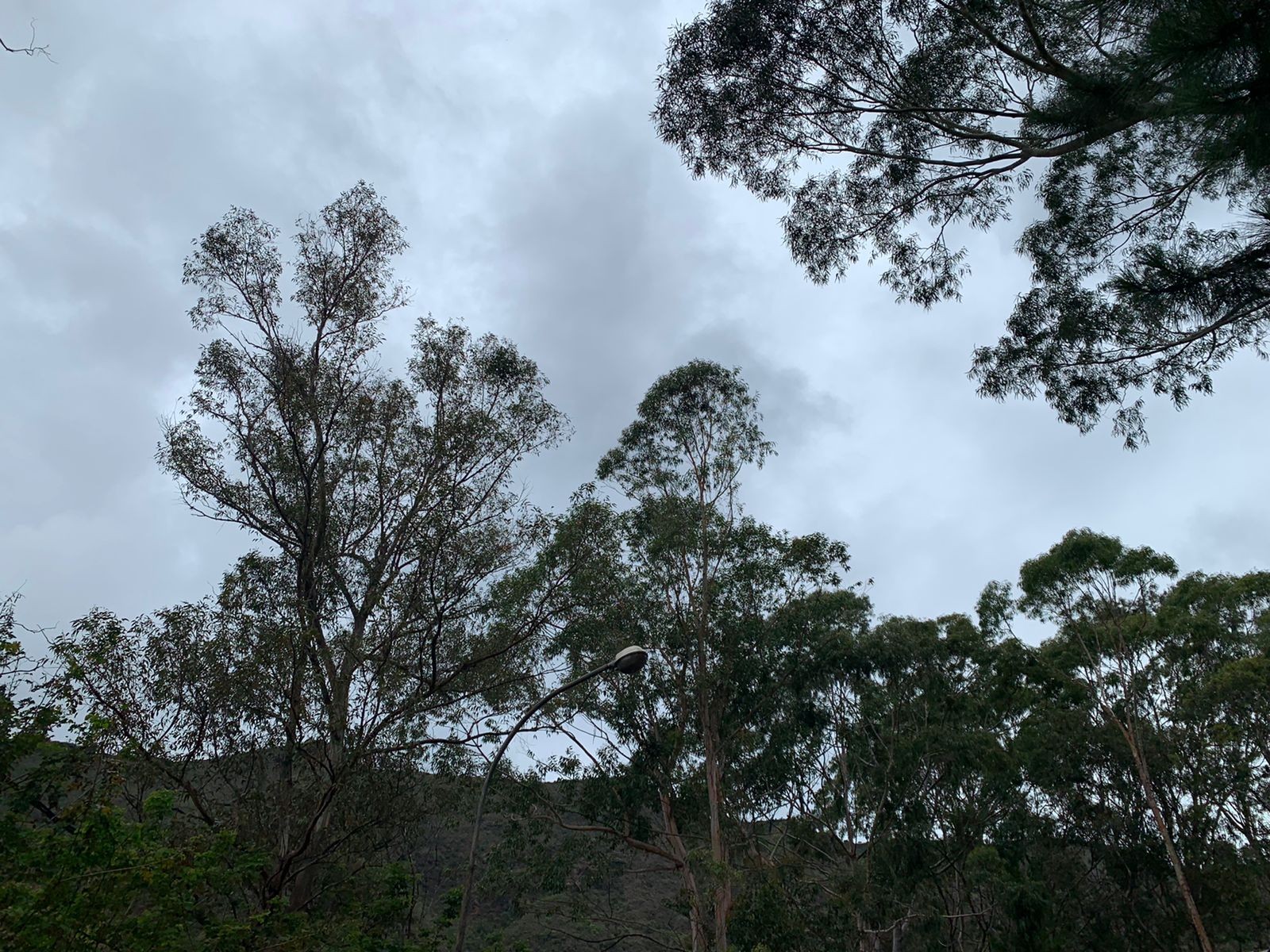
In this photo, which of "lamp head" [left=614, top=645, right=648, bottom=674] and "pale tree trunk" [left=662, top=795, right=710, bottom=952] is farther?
"pale tree trunk" [left=662, top=795, right=710, bottom=952]

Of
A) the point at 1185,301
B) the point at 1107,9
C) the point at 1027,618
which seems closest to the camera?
the point at 1107,9

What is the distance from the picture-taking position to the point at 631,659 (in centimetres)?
888

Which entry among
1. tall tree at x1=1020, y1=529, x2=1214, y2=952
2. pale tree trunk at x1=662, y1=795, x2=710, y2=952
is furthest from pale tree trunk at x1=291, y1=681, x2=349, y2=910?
tall tree at x1=1020, y1=529, x2=1214, y2=952

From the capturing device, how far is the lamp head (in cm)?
887

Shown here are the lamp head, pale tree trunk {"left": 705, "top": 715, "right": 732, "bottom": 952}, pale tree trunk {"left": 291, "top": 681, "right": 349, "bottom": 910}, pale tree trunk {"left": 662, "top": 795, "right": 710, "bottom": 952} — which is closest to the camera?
the lamp head

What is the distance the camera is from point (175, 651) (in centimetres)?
1117

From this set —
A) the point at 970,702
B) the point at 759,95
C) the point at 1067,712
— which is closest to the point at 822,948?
the point at 970,702

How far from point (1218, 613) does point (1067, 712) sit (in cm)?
495

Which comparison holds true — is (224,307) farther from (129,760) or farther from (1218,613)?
(1218,613)

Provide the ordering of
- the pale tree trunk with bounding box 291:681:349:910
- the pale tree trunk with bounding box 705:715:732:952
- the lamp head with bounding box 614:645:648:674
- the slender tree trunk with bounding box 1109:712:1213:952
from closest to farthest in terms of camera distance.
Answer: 1. the lamp head with bounding box 614:645:648:674
2. the pale tree trunk with bounding box 291:681:349:910
3. the pale tree trunk with bounding box 705:715:732:952
4. the slender tree trunk with bounding box 1109:712:1213:952

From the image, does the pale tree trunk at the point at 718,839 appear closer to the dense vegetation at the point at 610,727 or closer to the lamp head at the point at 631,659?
the dense vegetation at the point at 610,727

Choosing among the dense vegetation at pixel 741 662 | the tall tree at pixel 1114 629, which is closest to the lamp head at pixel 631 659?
the dense vegetation at pixel 741 662

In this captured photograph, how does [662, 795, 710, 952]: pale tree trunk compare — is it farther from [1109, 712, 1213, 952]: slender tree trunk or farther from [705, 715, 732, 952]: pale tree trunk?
[1109, 712, 1213, 952]: slender tree trunk

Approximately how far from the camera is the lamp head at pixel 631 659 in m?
8.87
